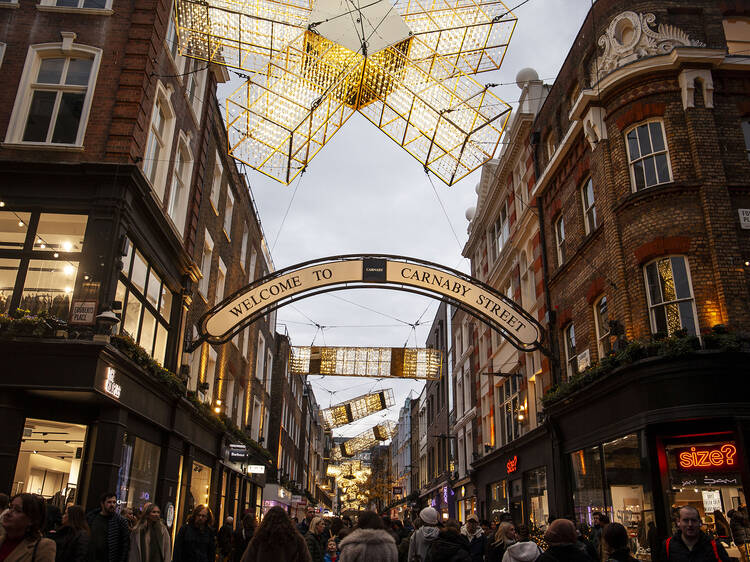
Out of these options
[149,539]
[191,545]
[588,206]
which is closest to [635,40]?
[588,206]

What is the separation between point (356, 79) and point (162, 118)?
7062 mm

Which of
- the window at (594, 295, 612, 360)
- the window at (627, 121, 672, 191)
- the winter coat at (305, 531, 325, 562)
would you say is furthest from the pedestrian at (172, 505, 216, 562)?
the window at (627, 121, 672, 191)

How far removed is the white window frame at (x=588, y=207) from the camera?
17.5 meters

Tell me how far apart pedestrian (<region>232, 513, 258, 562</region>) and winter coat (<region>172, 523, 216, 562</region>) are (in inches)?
51.5

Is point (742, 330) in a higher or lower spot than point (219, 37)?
lower

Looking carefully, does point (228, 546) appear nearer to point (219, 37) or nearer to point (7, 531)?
point (7, 531)

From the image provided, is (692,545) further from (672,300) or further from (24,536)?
(672,300)

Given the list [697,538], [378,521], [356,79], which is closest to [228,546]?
[378,521]

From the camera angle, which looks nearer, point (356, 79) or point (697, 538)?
point (697, 538)

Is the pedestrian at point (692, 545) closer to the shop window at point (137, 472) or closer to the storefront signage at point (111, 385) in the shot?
the storefront signage at point (111, 385)

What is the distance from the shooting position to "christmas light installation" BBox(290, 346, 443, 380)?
25.1m

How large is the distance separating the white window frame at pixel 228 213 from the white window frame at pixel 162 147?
755 centimetres

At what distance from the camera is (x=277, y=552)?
4.94 meters

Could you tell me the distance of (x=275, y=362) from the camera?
4094 cm
